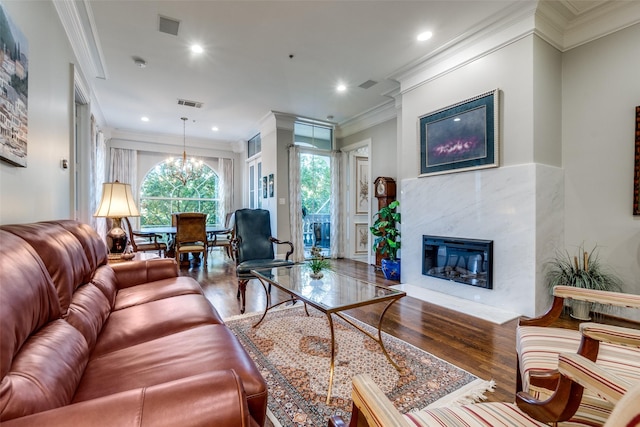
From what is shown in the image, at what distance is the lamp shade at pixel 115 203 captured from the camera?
2811 millimetres

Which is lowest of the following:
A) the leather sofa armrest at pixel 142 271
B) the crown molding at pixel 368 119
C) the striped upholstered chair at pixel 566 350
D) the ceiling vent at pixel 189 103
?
the striped upholstered chair at pixel 566 350

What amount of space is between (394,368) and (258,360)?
2.99ft

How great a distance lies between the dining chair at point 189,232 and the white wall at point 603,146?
5.04 m

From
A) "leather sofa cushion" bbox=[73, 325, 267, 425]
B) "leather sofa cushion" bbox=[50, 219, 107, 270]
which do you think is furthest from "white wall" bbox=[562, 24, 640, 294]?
"leather sofa cushion" bbox=[50, 219, 107, 270]

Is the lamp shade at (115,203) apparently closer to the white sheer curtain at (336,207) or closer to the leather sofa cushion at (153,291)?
the leather sofa cushion at (153,291)

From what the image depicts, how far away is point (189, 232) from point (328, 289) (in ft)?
11.8

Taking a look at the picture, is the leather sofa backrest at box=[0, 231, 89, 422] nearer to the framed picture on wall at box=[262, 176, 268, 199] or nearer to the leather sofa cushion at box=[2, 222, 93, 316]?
the leather sofa cushion at box=[2, 222, 93, 316]

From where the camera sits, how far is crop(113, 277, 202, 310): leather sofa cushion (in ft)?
6.14

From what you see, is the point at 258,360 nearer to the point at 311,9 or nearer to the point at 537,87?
the point at 311,9

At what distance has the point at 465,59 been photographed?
3154 millimetres

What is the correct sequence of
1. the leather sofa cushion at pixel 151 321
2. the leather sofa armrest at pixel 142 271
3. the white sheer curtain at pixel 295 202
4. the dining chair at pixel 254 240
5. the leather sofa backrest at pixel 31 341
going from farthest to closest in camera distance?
1. the white sheer curtain at pixel 295 202
2. the dining chair at pixel 254 240
3. the leather sofa armrest at pixel 142 271
4. the leather sofa cushion at pixel 151 321
5. the leather sofa backrest at pixel 31 341

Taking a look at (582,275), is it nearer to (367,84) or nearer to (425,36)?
(425,36)

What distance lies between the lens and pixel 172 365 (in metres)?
1.07

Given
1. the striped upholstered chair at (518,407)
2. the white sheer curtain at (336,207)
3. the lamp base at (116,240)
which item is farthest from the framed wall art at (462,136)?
the lamp base at (116,240)
